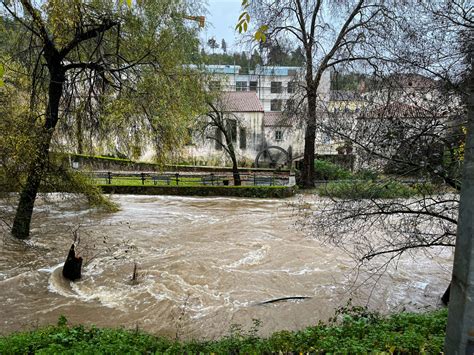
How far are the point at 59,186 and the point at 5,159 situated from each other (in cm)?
222

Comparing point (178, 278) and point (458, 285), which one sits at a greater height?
point (458, 285)

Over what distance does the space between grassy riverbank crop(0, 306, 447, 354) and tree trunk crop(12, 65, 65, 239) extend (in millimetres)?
5341

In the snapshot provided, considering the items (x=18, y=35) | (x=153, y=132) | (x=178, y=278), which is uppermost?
(x=18, y=35)

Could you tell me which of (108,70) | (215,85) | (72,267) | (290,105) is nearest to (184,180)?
(215,85)

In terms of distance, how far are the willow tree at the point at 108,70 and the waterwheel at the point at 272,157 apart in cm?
1920

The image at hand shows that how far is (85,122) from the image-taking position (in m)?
10.4

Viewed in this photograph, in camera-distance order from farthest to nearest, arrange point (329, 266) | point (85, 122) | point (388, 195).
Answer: point (85, 122)
point (329, 266)
point (388, 195)

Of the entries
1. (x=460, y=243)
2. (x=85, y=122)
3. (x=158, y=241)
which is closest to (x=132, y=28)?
(x=85, y=122)

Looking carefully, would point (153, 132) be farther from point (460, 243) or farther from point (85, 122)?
point (460, 243)

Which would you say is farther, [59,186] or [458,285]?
[59,186]

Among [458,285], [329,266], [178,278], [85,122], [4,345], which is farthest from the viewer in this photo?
[85,122]

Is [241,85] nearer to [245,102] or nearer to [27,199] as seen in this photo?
[245,102]

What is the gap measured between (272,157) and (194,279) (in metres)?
22.4

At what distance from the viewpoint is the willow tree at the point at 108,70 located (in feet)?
29.1
